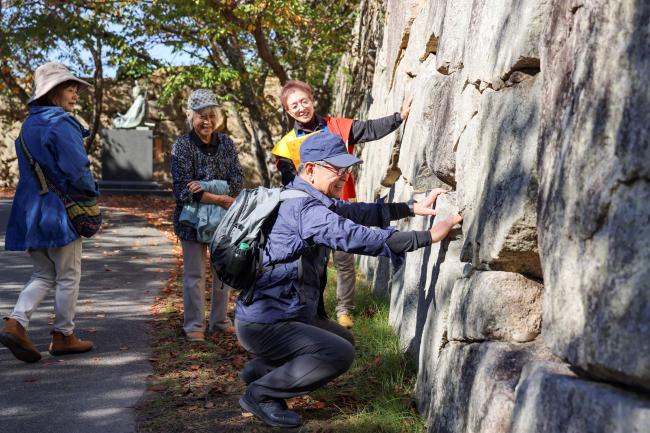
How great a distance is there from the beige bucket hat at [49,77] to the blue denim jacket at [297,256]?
224 centimetres

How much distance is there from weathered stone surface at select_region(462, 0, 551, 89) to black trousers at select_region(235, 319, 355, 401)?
63.4 inches

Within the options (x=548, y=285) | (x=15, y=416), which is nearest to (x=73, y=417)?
(x=15, y=416)

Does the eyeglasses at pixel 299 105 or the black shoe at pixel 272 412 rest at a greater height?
the eyeglasses at pixel 299 105

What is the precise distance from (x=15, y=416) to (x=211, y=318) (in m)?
2.16

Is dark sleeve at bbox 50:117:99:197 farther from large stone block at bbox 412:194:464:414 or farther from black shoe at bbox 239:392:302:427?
large stone block at bbox 412:194:464:414

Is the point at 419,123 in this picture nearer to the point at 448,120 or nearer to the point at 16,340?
the point at 448,120

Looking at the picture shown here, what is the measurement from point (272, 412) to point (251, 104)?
10.8 meters

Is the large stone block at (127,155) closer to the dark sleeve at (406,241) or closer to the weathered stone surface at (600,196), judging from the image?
the dark sleeve at (406,241)

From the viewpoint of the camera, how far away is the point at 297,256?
424 cm

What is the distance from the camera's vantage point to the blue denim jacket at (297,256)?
410 centimetres

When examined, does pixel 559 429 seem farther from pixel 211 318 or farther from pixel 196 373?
pixel 211 318

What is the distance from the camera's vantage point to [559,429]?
242 cm

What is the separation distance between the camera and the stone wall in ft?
7.13

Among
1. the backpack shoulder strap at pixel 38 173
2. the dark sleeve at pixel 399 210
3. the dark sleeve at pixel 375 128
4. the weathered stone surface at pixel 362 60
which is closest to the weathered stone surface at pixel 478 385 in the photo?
the dark sleeve at pixel 399 210
